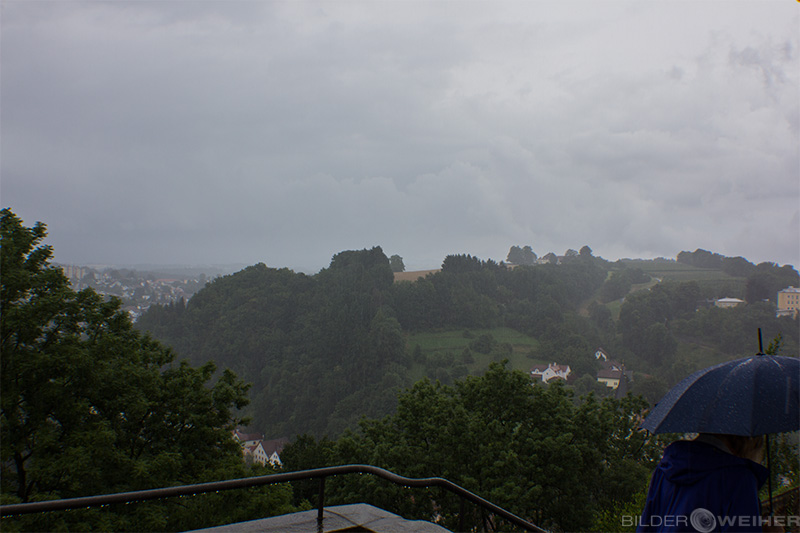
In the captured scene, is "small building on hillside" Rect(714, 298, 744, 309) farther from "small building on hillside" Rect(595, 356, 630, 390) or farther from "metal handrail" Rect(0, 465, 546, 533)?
"metal handrail" Rect(0, 465, 546, 533)

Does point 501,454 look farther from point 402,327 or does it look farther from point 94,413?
point 402,327

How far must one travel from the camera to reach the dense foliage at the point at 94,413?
1168 centimetres

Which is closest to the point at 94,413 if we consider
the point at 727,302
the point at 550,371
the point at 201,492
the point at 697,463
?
the point at 201,492

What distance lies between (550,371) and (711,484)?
8977cm

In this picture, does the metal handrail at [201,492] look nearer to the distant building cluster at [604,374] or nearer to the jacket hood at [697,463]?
the jacket hood at [697,463]

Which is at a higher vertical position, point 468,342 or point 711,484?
point 711,484

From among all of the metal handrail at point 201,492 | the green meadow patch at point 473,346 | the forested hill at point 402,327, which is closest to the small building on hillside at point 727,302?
the forested hill at point 402,327

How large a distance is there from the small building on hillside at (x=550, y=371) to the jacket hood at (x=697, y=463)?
3372 inches

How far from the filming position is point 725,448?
6.59ft

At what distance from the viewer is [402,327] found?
113750mm

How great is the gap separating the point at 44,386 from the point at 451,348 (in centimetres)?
9319

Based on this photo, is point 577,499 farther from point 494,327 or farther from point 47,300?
point 494,327

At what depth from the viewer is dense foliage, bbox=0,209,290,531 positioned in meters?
11.7

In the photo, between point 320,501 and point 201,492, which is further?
point 320,501
